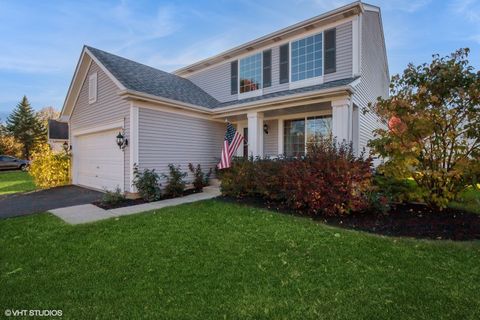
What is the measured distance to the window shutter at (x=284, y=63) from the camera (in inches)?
417

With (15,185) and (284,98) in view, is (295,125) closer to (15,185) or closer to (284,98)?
(284,98)

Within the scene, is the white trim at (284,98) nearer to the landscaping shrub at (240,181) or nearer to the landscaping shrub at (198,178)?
the landscaping shrub at (240,181)

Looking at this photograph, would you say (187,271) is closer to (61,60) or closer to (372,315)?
(372,315)

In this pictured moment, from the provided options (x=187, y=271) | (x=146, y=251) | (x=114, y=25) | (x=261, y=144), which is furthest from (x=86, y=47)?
(x=187, y=271)

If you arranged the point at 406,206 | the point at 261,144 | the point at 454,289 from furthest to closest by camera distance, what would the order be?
the point at 261,144, the point at 406,206, the point at 454,289

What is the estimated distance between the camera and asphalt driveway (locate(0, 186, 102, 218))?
275 inches

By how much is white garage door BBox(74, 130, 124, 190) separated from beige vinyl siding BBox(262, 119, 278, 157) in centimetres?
598

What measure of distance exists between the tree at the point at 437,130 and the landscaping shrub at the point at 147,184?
257 inches

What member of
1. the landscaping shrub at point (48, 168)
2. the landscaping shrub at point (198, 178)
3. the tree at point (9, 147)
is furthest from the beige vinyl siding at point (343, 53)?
the tree at point (9, 147)

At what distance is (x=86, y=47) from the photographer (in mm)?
10031

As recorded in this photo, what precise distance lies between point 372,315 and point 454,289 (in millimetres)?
1196

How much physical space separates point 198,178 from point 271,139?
147 inches

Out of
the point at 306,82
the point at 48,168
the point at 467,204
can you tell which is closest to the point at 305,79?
the point at 306,82

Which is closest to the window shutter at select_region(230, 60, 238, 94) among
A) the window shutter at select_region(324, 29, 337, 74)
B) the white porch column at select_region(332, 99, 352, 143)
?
the window shutter at select_region(324, 29, 337, 74)
